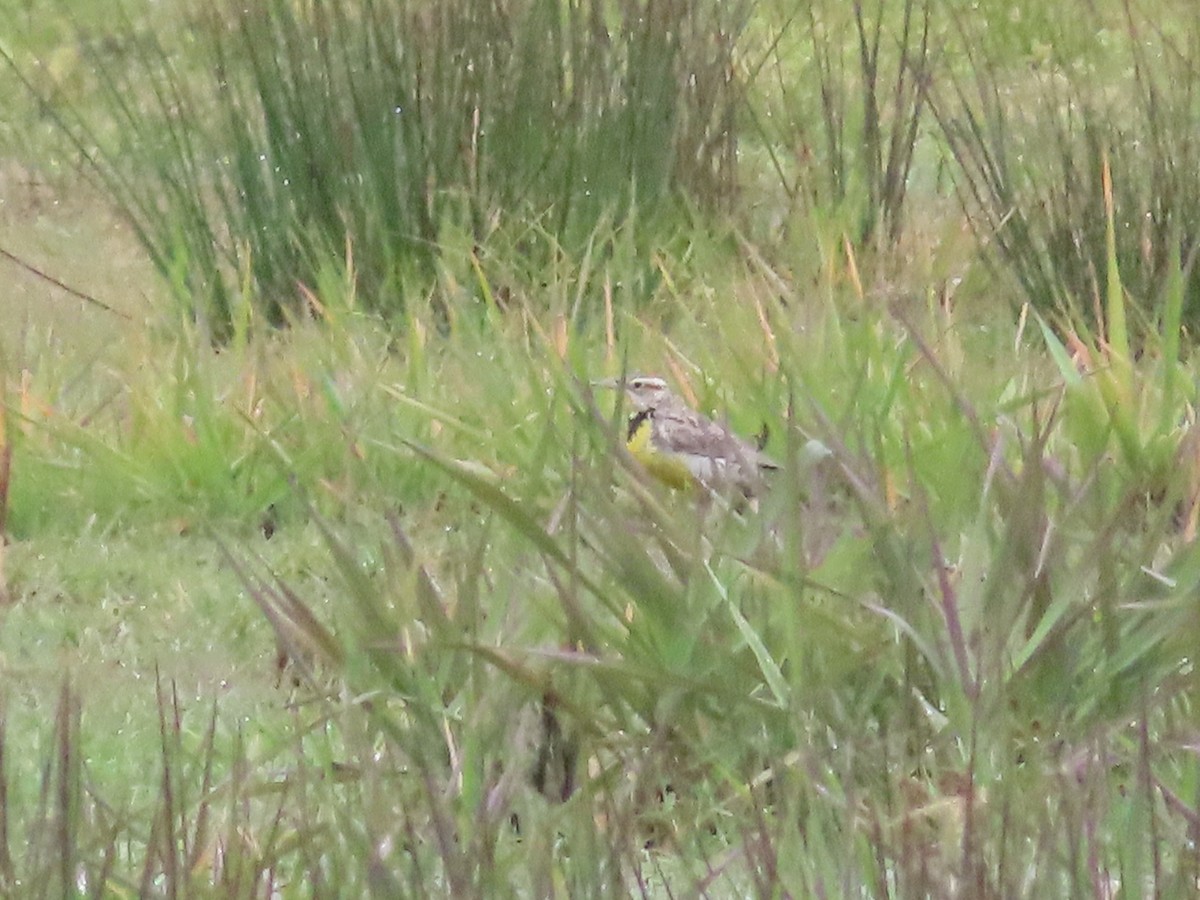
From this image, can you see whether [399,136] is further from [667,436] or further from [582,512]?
[582,512]

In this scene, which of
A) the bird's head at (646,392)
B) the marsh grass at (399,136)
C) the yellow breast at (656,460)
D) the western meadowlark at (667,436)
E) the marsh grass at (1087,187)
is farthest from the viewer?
the marsh grass at (399,136)

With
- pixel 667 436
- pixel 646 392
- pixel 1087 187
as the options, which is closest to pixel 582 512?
pixel 667 436

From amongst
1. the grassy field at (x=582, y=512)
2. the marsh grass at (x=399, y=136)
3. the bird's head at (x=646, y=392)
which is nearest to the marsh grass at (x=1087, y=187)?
the grassy field at (x=582, y=512)

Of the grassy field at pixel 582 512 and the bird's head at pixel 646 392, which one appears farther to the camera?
the bird's head at pixel 646 392

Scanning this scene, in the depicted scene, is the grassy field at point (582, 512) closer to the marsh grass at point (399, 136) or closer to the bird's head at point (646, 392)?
the marsh grass at point (399, 136)

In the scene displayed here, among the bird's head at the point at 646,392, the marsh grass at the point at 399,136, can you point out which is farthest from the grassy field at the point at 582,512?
the bird's head at the point at 646,392

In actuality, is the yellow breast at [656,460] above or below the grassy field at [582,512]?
below

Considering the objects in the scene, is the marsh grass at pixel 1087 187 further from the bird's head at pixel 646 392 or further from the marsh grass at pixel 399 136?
the bird's head at pixel 646 392

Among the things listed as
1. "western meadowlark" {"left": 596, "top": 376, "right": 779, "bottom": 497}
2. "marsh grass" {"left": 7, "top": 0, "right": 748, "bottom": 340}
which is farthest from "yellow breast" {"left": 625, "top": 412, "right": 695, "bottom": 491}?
"marsh grass" {"left": 7, "top": 0, "right": 748, "bottom": 340}

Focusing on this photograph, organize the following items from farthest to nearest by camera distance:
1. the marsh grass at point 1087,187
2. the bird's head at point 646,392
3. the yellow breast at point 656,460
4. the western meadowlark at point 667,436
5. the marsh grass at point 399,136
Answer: the marsh grass at point 399,136
the marsh grass at point 1087,187
the bird's head at point 646,392
the yellow breast at point 656,460
the western meadowlark at point 667,436

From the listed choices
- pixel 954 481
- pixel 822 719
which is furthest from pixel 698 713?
pixel 954 481

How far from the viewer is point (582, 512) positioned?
2432mm

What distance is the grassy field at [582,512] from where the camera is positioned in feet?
6.34

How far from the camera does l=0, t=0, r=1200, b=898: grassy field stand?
76.1 inches
